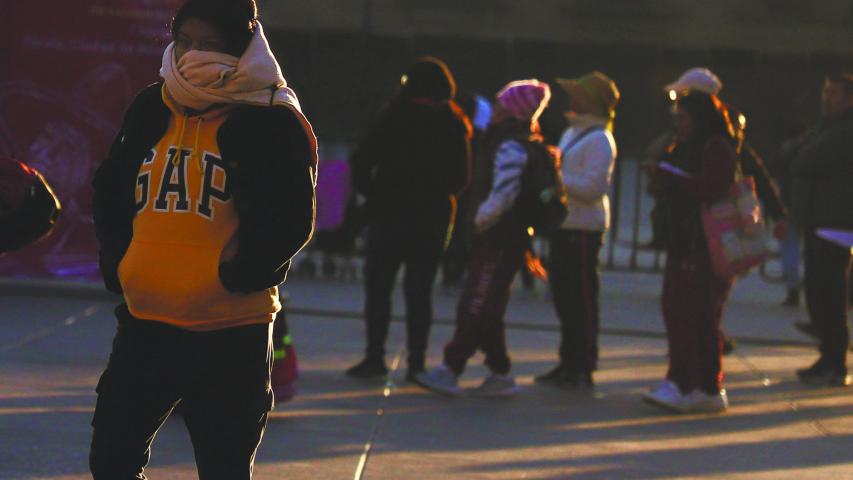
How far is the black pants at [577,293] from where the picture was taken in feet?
27.3

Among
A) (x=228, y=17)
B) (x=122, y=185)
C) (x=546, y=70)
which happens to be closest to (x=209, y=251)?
(x=122, y=185)

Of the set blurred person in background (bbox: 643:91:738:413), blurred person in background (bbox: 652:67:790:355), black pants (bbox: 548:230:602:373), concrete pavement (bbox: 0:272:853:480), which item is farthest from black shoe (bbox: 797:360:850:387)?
black pants (bbox: 548:230:602:373)

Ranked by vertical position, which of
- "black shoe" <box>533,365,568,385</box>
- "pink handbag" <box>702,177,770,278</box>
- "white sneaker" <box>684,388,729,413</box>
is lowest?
"black shoe" <box>533,365,568,385</box>

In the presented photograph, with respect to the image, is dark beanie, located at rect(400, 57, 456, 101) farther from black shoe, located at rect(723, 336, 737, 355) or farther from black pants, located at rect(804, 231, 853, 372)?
black shoe, located at rect(723, 336, 737, 355)

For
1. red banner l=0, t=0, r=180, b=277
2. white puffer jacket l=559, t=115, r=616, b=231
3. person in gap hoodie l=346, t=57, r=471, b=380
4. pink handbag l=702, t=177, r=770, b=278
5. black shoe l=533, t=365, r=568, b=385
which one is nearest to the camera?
pink handbag l=702, t=177, r=770, b=278

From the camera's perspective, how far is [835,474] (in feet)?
20.5

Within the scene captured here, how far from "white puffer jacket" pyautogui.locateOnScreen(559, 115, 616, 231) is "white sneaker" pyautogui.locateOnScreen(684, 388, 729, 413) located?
43.7 inches

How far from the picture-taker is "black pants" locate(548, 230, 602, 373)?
8.33m

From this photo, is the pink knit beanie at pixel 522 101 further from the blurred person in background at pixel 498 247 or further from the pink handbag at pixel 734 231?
the pink handbag at pixel 734 231

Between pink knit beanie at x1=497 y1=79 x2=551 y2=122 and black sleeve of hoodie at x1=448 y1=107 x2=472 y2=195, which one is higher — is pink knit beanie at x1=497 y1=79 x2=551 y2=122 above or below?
above

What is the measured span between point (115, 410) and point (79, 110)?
7.44 metres

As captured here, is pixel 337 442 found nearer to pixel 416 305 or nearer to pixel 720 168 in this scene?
pixel 416 305

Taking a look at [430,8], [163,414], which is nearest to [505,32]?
Result: [430,8]

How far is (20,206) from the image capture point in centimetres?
342
